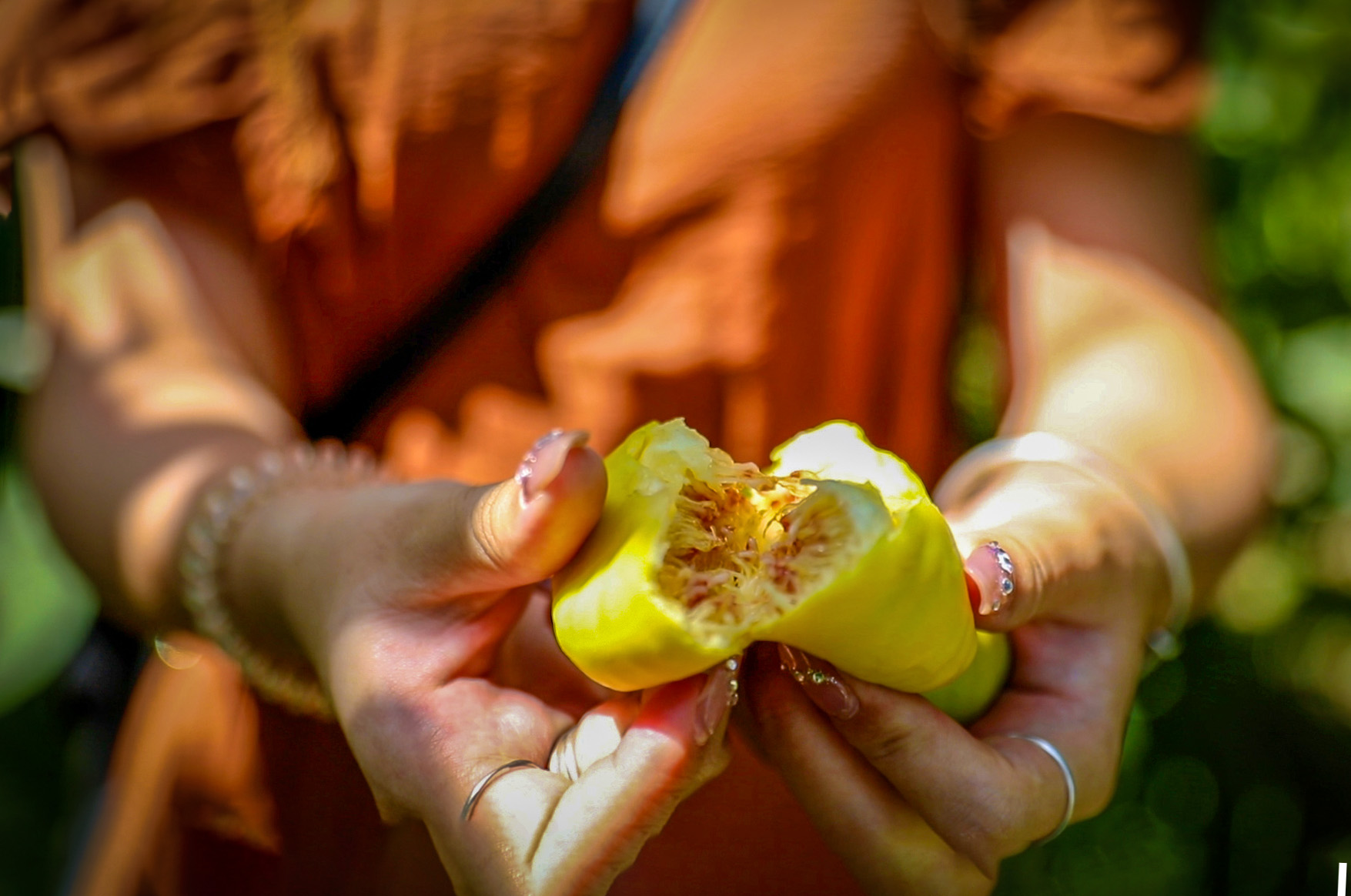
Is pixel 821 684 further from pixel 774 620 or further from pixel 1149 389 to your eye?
pixel 1149 389

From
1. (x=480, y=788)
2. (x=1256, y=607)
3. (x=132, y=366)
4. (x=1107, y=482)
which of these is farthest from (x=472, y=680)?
(x=1256, y=607)

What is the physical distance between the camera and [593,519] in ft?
2.94

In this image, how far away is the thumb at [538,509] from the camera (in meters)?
0.84

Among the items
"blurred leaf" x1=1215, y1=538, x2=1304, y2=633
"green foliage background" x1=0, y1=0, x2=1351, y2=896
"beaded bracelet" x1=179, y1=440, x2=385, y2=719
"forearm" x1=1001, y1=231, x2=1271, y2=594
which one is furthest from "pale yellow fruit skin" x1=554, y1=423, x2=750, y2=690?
"blurred leaf" x1=1215, y1=538, x2=1304, y2=633

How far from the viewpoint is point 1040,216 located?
1.35m

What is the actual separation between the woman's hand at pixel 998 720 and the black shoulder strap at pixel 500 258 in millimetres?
569

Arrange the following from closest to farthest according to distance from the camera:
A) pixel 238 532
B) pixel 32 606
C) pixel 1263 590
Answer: pixel 238 532, pixel 32 606, pixel 1263 590

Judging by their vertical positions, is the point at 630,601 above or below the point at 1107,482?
above

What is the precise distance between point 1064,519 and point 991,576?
0.20 metres

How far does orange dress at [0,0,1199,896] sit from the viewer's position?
1130 millimetres

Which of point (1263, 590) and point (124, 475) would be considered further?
point (1263, 590)

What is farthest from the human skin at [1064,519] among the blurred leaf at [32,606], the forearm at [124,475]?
the blurred leaf at [32,606]

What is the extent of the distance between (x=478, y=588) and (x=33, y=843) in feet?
4.95

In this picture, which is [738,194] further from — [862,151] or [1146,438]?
[1146,438]
